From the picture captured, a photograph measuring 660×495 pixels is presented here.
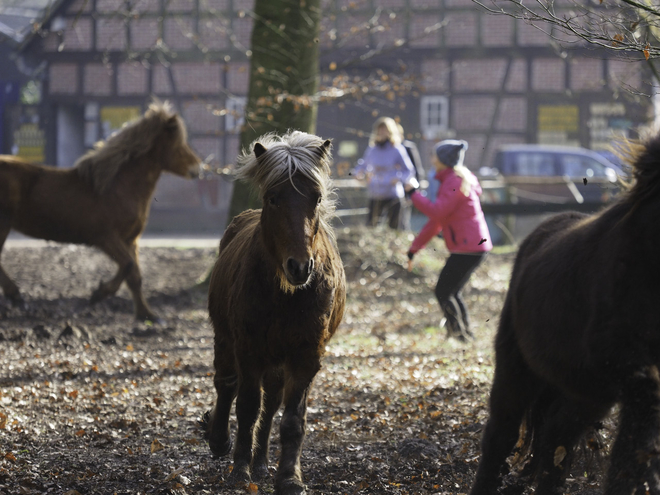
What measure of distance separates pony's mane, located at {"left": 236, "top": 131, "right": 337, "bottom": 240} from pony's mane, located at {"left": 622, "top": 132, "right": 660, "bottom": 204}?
1.69 metres

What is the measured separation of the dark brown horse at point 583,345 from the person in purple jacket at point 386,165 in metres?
8.85

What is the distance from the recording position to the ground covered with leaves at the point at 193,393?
4.95 m

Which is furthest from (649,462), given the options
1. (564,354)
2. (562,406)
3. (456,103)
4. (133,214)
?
(456,103)

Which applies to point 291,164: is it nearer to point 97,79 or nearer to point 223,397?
point 223,397

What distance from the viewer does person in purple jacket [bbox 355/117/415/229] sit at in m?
13.2

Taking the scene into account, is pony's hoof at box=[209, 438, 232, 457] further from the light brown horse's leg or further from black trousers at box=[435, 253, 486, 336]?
the light brown horse's leg

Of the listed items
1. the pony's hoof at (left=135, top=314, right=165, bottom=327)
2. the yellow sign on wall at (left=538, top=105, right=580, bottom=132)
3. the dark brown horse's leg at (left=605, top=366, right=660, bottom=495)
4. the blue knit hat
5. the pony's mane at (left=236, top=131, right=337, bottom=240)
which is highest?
the yellow sign on wall at (left=538, top=105, right=580, bottom=132)

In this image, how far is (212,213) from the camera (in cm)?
2778

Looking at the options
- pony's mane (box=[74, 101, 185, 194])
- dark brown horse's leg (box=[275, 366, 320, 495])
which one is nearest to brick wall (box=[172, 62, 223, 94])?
pony's mane (box=[74, 101, 185, 194])

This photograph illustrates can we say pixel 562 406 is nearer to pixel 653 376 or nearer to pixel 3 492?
pixel 653 376

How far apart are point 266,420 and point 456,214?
482 cm

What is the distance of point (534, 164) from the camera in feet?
75.1

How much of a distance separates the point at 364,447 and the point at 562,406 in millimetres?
1788

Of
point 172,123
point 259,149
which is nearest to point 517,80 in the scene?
point 172,123
